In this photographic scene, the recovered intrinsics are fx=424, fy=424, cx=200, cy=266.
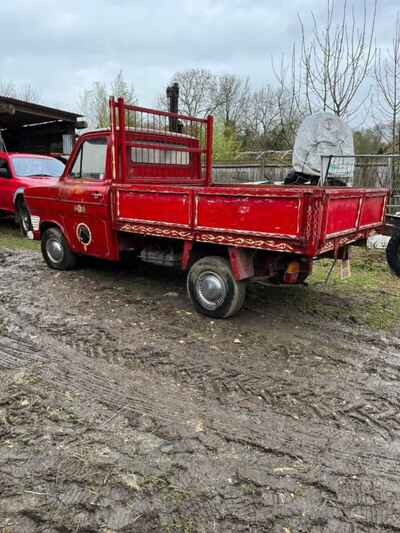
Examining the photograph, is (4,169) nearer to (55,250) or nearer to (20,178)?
(20,178)

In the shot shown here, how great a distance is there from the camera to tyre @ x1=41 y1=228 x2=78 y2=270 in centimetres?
669

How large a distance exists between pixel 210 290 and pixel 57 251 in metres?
3.21

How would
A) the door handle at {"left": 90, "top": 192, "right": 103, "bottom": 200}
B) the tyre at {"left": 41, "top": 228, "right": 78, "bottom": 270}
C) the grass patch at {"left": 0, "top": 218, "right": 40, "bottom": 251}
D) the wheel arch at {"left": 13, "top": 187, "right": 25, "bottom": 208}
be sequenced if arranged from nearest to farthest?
1. the door handle at {"left": 90, "top": 192, "right": 103, "bottom": 200}
2. the tyre at {"left": 41, "top": 228, "right": 78, "bottom": 270}
3. the grass patch at {"left": 0, "top": 218, "right": 40, "bottom": 251}
4. the wheel arch at {"left": 13, "top": 187, "right": 25, "bottom": 208}

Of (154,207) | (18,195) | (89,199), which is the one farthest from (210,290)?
(18,195)

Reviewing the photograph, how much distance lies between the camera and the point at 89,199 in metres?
5.71

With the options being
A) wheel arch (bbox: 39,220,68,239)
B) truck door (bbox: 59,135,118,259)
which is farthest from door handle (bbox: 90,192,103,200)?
wheel arch (bbox: 39,220,68,239)

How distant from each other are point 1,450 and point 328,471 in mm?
2025

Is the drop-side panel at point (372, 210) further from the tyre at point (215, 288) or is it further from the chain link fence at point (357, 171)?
the chain link fence at point (357, 171)

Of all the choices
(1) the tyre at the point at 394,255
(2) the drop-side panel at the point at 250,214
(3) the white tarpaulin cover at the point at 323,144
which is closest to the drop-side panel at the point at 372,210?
(1) the tyre at the point at 394,255

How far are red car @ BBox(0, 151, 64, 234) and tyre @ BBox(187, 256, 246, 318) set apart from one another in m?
6.31

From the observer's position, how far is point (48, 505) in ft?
7.41

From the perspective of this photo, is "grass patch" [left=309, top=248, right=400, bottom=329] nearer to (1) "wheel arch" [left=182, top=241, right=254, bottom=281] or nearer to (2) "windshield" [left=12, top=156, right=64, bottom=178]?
(1) "wheel arch" [left=182, top=241, right=254, bottom=281]

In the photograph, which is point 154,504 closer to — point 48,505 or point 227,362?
point 48,505

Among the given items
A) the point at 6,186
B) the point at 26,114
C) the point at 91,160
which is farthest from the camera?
the point at 26,114
